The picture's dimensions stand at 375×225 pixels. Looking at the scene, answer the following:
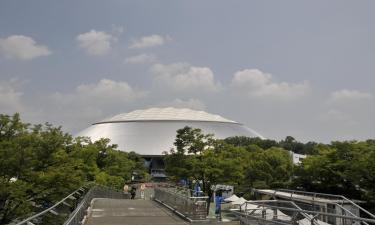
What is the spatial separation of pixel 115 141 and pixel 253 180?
69722 millimetres

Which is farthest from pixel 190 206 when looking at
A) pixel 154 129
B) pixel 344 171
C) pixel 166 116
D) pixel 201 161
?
pixel 166 116

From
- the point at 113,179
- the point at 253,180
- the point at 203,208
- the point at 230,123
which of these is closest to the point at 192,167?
A: the point at 113,179

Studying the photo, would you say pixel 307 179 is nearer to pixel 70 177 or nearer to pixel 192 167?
pixel 192 167

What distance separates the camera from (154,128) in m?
113

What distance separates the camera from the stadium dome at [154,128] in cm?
10412

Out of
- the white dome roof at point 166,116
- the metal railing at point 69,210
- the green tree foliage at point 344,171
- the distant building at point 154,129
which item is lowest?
the metal railing at point 69,210

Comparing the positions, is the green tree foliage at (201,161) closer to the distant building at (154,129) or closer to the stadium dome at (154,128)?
the stadium dome at (154,128)

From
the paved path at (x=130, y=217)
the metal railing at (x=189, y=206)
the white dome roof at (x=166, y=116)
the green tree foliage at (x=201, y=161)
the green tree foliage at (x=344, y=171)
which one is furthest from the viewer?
the white dome roof at (x=166, y=116)

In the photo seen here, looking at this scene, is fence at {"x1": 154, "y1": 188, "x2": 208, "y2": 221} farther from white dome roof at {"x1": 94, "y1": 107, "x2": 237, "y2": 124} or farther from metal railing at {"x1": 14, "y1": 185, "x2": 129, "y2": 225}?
white dome roof at {"x1": 94, "y1": 107, "x2": 237, "y2": 124}

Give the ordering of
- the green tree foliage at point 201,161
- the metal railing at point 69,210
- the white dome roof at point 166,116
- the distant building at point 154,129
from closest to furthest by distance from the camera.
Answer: the metal railing at point 69,210
the green tree foliage at point 201,161
the distant building at point 154,129
the white dome roof at point 166,116

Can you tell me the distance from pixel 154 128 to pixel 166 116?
11.1 metres

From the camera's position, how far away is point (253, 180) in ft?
138

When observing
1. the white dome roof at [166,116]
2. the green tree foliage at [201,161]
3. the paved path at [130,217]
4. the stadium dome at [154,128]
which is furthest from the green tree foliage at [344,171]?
the white dome roof at [166,116]

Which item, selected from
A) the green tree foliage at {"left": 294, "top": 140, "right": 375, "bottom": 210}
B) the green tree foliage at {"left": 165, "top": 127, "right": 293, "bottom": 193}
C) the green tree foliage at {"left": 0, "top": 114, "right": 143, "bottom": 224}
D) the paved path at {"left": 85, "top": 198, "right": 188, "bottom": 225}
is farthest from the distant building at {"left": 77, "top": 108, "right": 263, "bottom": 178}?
the paved path at {"left": 85, "top": 198, "right": 188, "bottom": 225}
